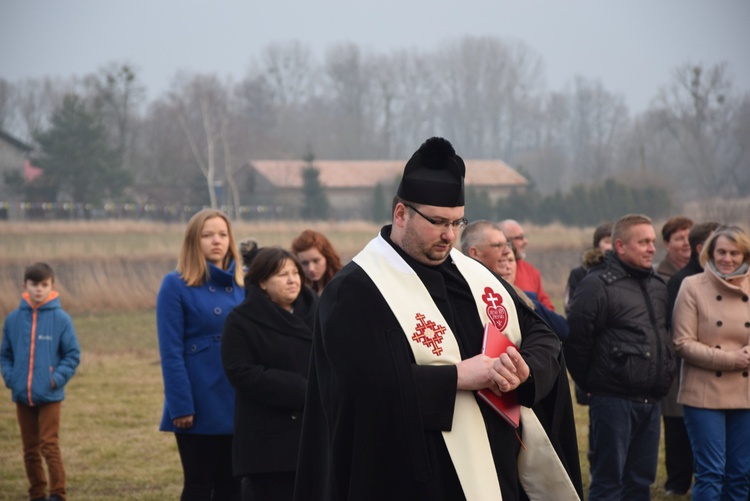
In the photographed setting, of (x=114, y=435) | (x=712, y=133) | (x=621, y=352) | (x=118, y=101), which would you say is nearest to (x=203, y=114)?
(x=118, y=101)

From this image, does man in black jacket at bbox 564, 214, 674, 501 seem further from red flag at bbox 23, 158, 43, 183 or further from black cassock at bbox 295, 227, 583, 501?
red flag at bbox 23, 158, 43, 183

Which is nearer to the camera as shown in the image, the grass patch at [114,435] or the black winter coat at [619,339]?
the black winter coat at [619,339]

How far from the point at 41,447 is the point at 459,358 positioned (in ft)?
15.3

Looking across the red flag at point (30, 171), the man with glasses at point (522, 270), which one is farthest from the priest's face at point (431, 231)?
the red flag at point (30, 171)

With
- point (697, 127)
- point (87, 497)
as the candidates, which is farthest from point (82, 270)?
point (697, 127)

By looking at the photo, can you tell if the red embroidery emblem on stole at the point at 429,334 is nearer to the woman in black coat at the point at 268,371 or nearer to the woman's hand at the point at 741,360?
the woman in black coat at the point at 268,371

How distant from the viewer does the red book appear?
3555 millimetres

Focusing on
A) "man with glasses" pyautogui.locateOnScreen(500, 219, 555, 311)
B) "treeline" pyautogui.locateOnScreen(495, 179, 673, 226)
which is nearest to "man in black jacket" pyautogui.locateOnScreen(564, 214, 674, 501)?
"man with glasses" pyautogui.locateOnScreen(500, 219, 555, 311)

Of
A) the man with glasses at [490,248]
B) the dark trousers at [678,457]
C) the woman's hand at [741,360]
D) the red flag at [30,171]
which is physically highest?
the red flag at [30,171]

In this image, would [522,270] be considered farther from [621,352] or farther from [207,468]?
[207,468]

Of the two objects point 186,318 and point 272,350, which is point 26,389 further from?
point 272,350

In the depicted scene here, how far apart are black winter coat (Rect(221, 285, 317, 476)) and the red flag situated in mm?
34982

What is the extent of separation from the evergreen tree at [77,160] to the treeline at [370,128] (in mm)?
56

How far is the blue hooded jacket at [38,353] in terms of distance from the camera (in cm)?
723
